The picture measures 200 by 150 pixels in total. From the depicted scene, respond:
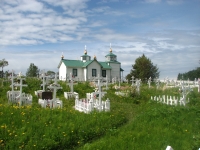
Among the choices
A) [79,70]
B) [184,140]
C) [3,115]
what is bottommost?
[184,140]

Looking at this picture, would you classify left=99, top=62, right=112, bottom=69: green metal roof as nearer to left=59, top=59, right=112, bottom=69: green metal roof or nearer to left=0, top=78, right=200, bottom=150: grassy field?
left=59, top=59, right=112, bottom=69: green metal roof

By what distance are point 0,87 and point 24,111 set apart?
40.1 feet

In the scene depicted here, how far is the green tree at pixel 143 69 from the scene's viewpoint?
4539cm

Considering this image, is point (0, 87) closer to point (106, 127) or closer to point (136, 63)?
point (106, 127)

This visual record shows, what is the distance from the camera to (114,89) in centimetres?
2497

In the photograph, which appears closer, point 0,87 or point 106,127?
point 106,127

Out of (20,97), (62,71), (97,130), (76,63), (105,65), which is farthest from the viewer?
(105,65)

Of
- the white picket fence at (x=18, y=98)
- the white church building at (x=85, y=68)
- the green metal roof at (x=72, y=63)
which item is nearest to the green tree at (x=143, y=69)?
the white church building at (x=85, y=68)

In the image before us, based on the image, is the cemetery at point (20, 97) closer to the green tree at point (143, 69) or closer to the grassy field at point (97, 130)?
the grassy field at point (97, 130)

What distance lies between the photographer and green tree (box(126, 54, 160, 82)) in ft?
149

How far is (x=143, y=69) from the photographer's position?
45.9 meters

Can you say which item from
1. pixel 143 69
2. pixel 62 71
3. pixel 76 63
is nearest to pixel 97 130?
pixel 76 63

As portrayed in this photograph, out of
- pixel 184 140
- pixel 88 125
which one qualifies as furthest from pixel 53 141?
pixel 184 140

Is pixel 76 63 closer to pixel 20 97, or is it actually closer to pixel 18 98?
pixel 18 98
